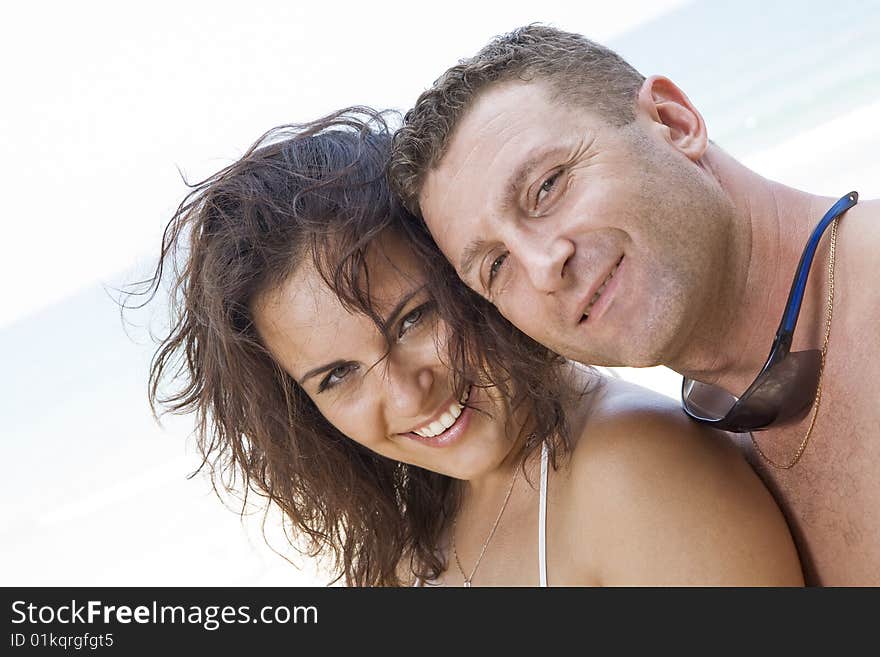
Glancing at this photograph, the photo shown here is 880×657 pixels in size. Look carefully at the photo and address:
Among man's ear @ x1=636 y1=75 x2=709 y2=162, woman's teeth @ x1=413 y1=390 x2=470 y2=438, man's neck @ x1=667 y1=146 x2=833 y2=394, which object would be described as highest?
man's ear @ x1=636 y1=75 x2=709 y2=162

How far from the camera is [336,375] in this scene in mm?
2416

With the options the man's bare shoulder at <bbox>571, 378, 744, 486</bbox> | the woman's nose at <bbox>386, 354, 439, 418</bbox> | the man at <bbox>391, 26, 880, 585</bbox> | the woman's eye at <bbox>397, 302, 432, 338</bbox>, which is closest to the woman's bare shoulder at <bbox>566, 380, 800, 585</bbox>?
the man's bare shoulder at <bbox>571, 378, 744, 486</bbox>

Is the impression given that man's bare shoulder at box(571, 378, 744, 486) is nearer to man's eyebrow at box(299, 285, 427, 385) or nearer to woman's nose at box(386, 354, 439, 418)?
woman's nose at box(386, 354, 439, 418)

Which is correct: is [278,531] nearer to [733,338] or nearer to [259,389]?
[259,389]

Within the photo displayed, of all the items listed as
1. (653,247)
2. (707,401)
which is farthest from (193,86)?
(653,247)

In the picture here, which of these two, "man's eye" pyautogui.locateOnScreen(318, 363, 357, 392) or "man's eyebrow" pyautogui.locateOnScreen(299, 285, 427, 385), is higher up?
"man's eyebrow" pyautogui.locateOnScreen(299, 285, 427, 385)

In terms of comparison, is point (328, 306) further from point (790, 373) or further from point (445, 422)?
Result: point (790, 373)

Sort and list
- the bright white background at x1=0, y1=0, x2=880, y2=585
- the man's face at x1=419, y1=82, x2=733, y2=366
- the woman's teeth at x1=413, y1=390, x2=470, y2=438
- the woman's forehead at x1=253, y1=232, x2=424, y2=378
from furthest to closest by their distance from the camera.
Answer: the bright white background at x1=0, y1=0, x2=880, y2=585 < the woman's teeth at x1=413, y1=390, x2=470, y2=438 < the woman's forehead at x1=253, y1=232, x2=424, y2=378 < the man's face at x1=419, y1=82, x2=733, y2=366

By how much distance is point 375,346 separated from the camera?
7.50 ft

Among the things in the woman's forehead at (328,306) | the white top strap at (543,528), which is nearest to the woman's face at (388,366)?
the woman's forehead at (328,306)

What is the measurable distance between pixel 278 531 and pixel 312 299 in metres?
5.73

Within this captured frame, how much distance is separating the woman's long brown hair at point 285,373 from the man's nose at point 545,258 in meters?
0.30

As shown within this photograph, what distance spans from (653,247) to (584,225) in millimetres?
150

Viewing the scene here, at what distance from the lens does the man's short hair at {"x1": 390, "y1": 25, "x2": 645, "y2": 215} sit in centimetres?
220
